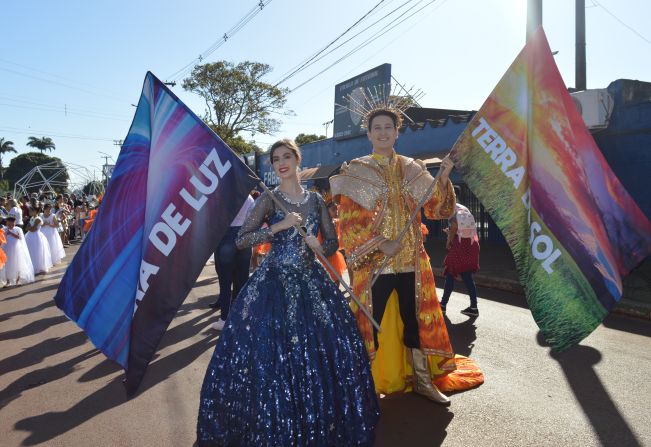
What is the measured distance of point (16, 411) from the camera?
3.86 m

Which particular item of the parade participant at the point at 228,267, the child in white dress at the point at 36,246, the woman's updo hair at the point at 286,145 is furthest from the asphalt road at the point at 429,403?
the child in white dress at the point at 36,246

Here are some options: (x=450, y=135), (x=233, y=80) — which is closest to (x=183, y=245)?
(x=450, y=135)

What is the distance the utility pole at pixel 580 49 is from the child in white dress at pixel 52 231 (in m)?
14.5

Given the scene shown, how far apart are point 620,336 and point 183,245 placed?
4988 millimetres

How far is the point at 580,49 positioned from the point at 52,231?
1506cm

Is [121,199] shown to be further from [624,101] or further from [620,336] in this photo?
[624,101]

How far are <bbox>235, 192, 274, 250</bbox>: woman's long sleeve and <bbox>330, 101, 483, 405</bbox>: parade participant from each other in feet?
2.27

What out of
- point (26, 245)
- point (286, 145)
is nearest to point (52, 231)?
point (26, 245)

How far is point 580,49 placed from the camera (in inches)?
528

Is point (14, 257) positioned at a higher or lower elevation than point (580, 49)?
lower

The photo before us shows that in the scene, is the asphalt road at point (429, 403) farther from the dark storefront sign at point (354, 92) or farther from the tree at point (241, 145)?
the tree at point (241, 145)

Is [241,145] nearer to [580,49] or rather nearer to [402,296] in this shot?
[580,49]

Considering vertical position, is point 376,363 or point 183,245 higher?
point 183,245

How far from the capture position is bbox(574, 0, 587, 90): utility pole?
13148 millimetres
